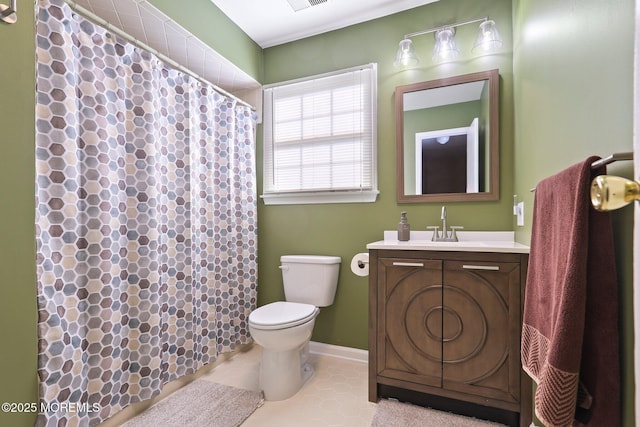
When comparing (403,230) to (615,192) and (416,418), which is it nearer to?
(416,418)

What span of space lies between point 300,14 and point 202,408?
2679 millimetres

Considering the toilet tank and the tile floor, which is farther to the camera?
the toilet tank

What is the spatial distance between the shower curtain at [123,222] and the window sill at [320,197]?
366 mm

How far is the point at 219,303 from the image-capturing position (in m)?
2.16

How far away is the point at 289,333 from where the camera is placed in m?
1.67

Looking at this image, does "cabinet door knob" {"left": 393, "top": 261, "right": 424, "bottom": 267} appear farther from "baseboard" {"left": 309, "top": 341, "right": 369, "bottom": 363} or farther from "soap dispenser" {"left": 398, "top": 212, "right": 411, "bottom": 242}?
"baseboard" {"left": 309, "top": 341, "right": 369, "bottom": 363}

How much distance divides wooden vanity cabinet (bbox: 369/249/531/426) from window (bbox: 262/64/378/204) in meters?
0.78

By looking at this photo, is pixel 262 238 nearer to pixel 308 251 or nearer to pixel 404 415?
pixel 308 251

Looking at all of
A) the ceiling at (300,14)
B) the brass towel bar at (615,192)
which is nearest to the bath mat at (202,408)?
the brass towel bar at (615,192)

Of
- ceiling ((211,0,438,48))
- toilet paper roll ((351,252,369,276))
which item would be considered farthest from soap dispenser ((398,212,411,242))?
ceiling ((211,0,438,48))

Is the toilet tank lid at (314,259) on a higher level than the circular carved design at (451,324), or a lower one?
higher

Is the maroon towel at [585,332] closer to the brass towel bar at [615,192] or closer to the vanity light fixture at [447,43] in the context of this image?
the brass towel bar at [615,192]

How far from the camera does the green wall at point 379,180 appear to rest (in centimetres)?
192

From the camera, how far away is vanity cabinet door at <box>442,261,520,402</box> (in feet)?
4.71
